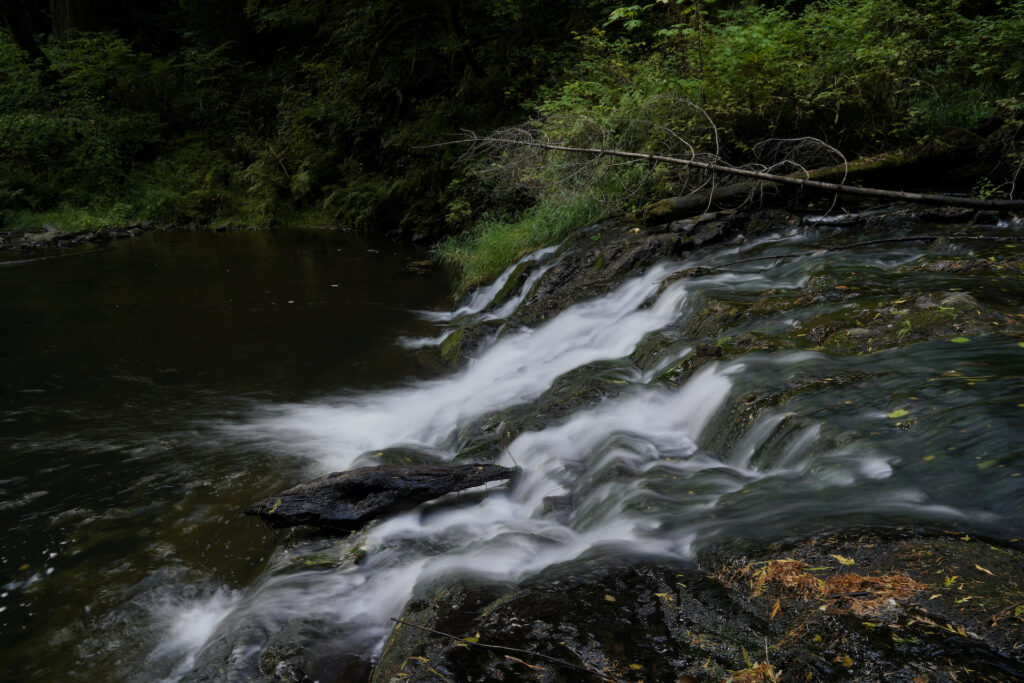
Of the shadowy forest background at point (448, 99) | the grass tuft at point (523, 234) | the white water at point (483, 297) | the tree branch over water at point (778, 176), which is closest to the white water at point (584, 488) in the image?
the tree branch over water at point (778, 176)

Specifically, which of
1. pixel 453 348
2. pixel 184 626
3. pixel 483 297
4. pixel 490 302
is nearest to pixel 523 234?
pixel 483 297

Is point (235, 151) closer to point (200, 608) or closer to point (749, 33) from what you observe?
point (749, 33)

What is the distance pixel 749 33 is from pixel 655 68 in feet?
6.60

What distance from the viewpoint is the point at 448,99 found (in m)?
15.6

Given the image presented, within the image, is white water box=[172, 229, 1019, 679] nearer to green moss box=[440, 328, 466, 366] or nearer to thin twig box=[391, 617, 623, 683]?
thin twig box=[391, 617, 623, 683]

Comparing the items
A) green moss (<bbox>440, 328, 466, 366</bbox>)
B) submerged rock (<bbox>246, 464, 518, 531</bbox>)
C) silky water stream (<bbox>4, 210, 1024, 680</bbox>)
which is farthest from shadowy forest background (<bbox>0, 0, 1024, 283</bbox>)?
submerged rock (<bbox>246, 464, 518, 531</bbox>)

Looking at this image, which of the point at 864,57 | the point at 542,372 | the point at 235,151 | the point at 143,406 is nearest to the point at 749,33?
the point at 864,57

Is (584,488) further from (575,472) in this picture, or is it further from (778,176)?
(778,176)

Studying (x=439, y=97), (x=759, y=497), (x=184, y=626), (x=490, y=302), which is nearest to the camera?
(x=759, y=497)

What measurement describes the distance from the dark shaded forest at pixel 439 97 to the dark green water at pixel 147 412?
3.01 m

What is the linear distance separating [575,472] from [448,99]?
43.1 feet

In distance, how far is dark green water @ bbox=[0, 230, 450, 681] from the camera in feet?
11.8

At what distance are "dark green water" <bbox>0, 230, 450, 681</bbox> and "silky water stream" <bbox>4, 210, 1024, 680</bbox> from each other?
0.03 metres

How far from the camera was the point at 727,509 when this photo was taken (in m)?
3.25
